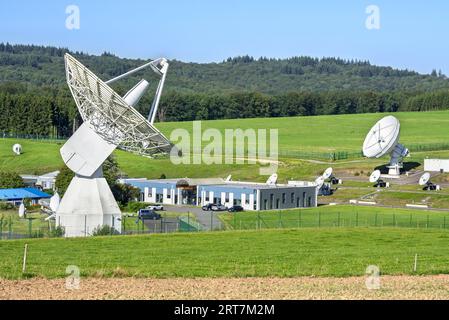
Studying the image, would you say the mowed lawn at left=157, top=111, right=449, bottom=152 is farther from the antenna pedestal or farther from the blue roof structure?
the antenna pedestal

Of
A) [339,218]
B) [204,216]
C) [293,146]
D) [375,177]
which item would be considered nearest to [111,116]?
[204,216]

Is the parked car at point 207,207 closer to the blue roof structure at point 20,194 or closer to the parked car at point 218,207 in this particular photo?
the parked car at point 218,207

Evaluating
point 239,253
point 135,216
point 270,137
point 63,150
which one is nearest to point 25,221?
point 135,216

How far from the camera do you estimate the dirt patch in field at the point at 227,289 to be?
24.9m

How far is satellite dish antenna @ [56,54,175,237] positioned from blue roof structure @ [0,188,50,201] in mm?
28575

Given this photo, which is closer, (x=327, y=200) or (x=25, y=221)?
(x=25, y=221)

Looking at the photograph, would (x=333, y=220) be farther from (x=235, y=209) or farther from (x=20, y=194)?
(x=20, y=194)

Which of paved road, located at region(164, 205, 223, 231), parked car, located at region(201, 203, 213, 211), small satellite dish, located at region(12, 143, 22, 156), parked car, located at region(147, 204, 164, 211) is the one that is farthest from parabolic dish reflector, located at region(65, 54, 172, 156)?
small satellite dish, located at region(12, 143, 22, 156)

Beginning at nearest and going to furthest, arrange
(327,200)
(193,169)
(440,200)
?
(440,200)
(327,200)
(193,169)

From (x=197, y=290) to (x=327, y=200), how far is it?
213 feet

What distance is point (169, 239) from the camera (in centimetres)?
5038

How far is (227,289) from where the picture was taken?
26.6 metres

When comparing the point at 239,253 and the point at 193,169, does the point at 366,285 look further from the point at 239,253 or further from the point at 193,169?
the point at 193,169

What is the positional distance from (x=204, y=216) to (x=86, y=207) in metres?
21.5
